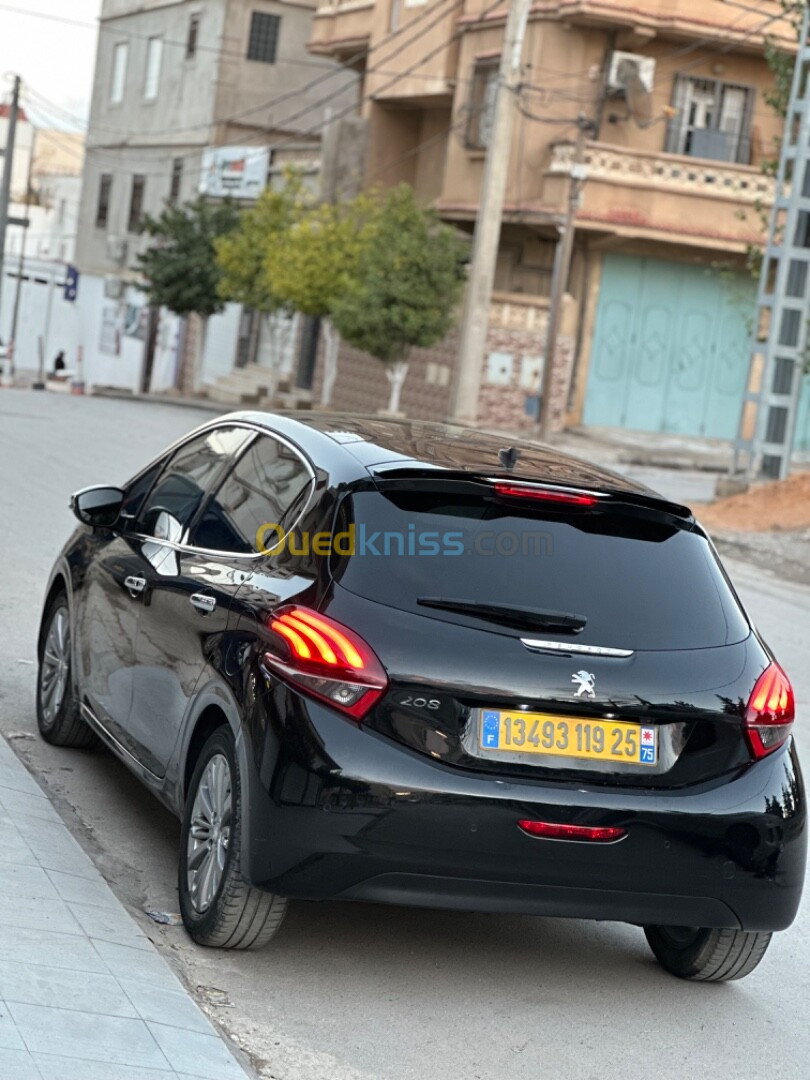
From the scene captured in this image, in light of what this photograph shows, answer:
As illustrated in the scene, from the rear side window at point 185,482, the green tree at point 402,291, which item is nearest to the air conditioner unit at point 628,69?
the green tree at point 402,291

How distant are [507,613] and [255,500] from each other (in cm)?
114

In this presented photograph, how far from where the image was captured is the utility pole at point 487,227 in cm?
2606

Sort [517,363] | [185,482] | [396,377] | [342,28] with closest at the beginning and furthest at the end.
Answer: [185,482] → [396,377] → [517,363] → [342,28]

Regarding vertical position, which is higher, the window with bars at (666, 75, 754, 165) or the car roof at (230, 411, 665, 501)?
the window with bars at (666, 75, 754, 165)

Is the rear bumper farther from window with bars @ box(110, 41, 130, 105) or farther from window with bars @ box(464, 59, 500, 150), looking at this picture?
window with bars @ box(110, 41, 130, 105)

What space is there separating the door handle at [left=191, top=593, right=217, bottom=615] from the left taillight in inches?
24.1

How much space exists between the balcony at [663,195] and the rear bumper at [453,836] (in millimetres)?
32824

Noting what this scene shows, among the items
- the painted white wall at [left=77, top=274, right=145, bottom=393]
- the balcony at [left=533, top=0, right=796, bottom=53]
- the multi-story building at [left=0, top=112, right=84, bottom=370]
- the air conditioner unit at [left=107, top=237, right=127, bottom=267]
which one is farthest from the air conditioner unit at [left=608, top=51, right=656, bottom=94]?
the air conditioner unit at [left=107, top=237, right=127, bottom=267]

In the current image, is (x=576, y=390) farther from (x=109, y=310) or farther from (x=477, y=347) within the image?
(x=109, y=310)

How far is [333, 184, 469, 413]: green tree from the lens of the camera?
3559 cm

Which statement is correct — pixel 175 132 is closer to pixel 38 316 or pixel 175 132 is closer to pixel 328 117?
pixel 328 117

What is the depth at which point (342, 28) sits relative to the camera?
48.5 metres

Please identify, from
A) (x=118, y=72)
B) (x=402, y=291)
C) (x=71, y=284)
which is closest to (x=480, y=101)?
(x=402, y=291)

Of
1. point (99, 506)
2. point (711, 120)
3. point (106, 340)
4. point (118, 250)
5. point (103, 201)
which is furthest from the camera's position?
point (103, 201)
